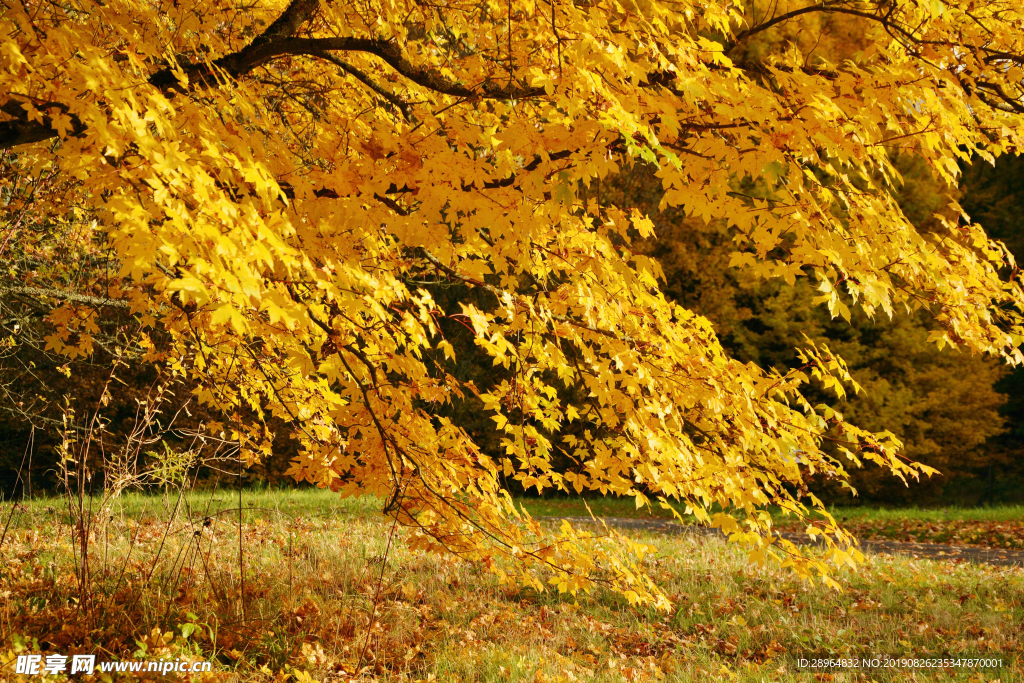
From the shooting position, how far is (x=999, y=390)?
59.3 ft

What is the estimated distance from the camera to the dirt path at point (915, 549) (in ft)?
29.4

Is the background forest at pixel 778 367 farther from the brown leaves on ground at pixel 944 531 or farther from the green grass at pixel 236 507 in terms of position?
the green grass at pixel 236 507

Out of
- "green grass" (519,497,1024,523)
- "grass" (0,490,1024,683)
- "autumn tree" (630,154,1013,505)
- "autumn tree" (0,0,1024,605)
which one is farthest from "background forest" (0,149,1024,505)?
"autumn tree" (0,0,1024,605)

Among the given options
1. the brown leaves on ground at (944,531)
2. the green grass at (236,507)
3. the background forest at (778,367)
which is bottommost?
the green grass at (236,507)

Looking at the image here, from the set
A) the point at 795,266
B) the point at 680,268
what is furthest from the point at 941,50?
the point at 680,268

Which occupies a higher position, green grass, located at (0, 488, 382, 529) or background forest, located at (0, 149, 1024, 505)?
background forest, located at (0, 149, 1024, 505)

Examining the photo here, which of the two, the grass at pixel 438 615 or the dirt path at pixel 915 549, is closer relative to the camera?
the grass at pixel 438 615

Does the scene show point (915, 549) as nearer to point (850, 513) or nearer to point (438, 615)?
point (850, 513)

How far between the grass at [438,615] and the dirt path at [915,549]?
4.93 feet

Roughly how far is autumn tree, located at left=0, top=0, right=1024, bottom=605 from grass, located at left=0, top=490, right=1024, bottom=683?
949 millimetres

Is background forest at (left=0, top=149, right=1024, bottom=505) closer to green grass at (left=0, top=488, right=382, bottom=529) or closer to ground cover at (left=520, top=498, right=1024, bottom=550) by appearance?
ground cover at (left=520, top=498, right=1024, bottom=550)

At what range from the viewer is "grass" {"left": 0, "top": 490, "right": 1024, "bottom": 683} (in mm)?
4254

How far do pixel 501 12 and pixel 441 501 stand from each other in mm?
2759

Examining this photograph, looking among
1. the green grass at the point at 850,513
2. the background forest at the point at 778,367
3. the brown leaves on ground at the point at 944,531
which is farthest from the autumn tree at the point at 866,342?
the brown leaves on ground at the point at 944,531
